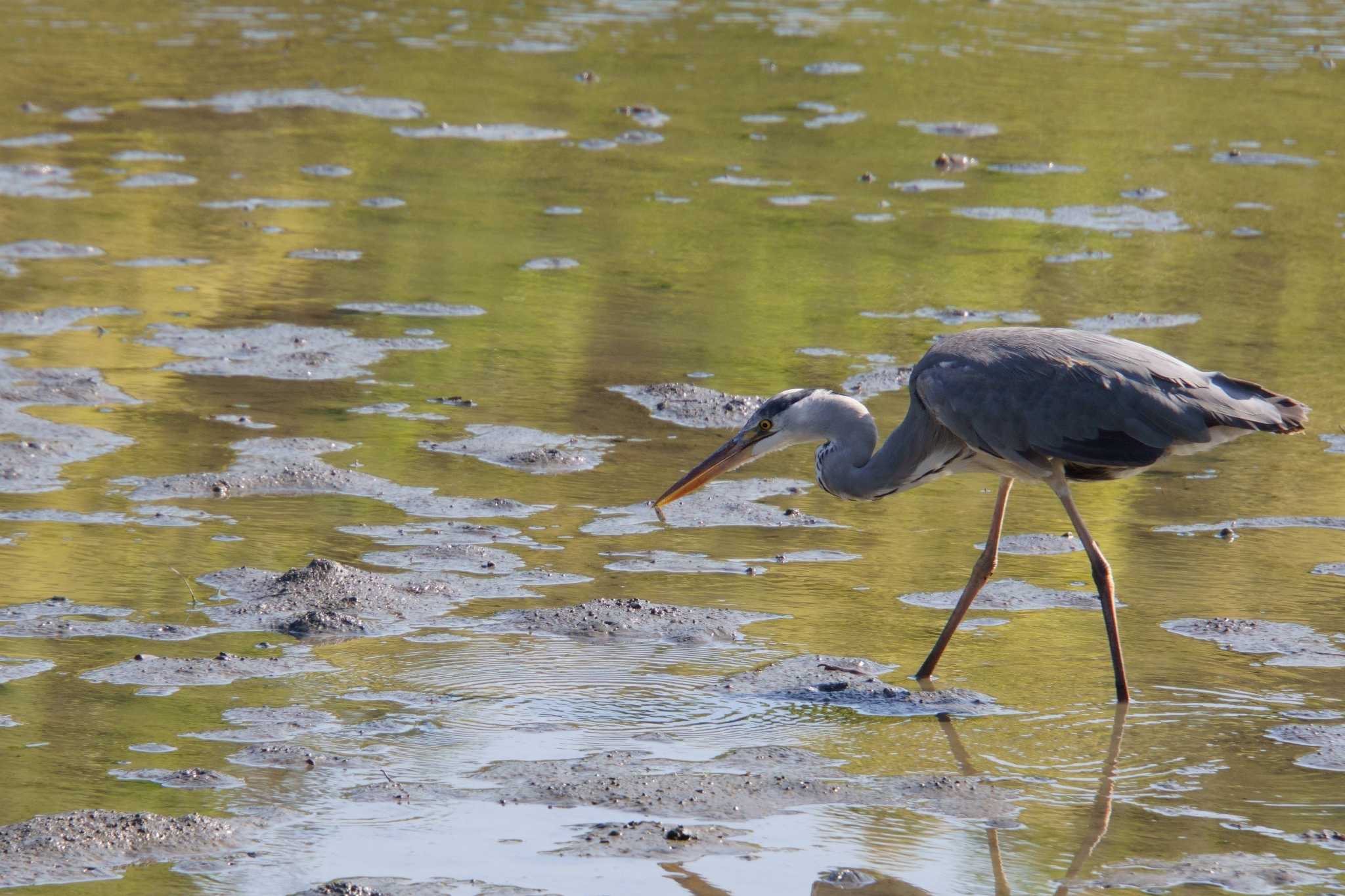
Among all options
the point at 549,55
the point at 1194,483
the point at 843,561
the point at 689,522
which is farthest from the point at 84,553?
the point at 549,55

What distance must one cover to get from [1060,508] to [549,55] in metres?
11.6

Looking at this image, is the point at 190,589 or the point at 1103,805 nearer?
the point at 1103,805

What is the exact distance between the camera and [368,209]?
12164mm

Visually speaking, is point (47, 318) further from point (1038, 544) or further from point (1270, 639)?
point (1270, 639)

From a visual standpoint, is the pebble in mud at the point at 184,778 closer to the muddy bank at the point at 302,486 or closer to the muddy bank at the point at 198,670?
the muddy bank at the point at 198,670

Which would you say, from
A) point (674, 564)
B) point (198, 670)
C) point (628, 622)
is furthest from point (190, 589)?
point (674, 564)

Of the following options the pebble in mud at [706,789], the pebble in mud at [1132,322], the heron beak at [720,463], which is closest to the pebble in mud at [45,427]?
the heron beak at [720,463]

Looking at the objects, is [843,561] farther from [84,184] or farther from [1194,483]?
[84,184]

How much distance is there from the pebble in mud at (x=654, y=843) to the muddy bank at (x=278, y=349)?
180 inches

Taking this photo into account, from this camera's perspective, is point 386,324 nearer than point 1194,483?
No

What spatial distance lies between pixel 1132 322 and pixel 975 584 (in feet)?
13.9

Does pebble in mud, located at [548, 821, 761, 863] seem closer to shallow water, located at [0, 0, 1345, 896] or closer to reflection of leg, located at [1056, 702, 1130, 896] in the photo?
shallow water, located at [0, 0, 1345, 896]

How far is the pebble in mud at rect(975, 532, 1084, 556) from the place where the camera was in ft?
23.3

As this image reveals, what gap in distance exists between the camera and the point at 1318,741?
539 cm
